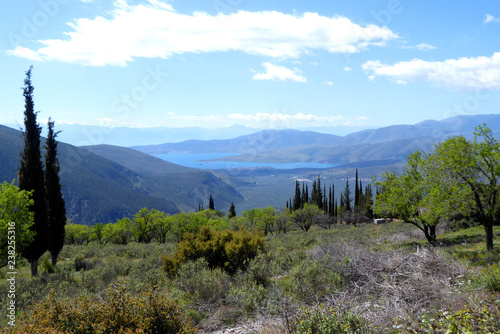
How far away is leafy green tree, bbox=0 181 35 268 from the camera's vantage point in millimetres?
14837

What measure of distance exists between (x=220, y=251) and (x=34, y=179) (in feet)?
49.5

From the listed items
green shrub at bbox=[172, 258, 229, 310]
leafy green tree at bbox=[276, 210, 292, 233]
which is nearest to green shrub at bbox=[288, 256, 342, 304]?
green shrub at bbox=[172, 258, 229, 310]

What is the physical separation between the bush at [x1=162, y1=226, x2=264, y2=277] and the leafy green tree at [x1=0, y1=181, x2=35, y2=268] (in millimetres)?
8229

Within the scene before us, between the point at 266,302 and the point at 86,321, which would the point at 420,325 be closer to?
the point at 266,302

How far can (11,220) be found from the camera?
1532cm

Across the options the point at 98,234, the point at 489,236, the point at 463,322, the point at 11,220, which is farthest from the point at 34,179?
the point at 98,234

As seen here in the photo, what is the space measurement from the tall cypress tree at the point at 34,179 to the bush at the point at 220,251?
11.1 m

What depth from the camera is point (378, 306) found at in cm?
698

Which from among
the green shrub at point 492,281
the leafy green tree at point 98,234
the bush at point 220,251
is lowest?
the leafy green tree at point 98,234

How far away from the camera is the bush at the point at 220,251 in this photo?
14.0 meters

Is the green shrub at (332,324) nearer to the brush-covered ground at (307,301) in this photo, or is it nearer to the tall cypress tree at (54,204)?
the brush-covered ground at (307,301)

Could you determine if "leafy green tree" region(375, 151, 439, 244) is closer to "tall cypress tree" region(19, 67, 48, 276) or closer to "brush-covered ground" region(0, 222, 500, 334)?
"brush-covered ground" region(0, 222, 500, 334)

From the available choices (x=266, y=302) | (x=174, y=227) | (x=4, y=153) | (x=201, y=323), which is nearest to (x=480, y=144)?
(x=266, y=302)

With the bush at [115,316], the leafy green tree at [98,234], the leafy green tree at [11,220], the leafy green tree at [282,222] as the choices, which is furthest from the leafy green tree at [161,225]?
the bush at [115,316]
